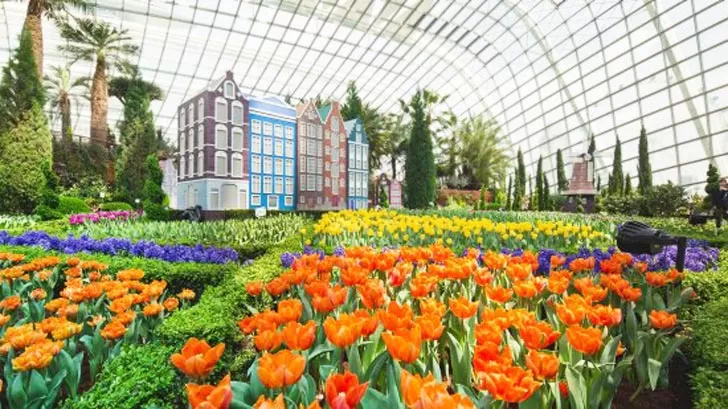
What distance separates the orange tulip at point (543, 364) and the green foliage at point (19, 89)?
72.3 ft

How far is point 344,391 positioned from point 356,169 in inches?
1103

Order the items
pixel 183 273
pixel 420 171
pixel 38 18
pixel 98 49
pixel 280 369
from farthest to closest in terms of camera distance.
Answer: pixel 420 171 → pixel 98 49 → pixel 38 18 → pixel 183 273 → pixel 280 369

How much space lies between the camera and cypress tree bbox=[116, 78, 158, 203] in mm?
26672

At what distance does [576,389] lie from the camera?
154 cm

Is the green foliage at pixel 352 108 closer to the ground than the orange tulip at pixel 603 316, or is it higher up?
higher up

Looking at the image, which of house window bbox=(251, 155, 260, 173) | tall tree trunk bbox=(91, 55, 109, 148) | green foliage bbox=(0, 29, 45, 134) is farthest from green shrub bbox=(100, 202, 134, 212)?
tall tree trunk bbox=(91, 55, 109, 148)

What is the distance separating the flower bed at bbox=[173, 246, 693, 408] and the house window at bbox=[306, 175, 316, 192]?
22.6 meters

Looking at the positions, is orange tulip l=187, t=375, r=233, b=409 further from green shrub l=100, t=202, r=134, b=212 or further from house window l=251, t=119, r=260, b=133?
house window l=251, t=119, r=260, b=133

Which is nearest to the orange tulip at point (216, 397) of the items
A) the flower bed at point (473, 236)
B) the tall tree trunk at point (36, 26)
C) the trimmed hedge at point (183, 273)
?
the trimmed hedge at point (183, 273)

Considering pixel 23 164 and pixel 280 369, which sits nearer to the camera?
pixel 280 369

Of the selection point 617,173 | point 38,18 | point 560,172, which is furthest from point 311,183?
point 617,173

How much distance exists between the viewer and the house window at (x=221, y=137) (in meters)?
20.1

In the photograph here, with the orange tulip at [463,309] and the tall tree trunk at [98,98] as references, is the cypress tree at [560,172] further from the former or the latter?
the orange tulip at [463,309]

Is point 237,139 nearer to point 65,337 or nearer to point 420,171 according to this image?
point 420,171
